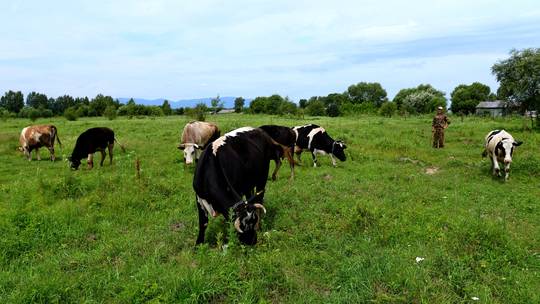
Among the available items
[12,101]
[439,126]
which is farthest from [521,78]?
[12,101]

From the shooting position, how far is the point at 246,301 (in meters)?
4.67

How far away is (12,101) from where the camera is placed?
281ft

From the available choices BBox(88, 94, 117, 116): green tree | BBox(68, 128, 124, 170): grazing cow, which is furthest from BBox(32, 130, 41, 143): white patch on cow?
BBox(88, 94, 117, 116): green tree

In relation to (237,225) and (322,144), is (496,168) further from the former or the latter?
(237,225)

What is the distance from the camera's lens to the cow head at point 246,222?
5781 mm

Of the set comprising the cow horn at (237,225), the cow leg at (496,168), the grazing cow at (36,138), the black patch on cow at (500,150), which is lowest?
the cow leg at (496,168)

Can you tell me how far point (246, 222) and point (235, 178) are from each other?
1.45m

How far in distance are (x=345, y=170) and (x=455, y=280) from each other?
8857 millimetres

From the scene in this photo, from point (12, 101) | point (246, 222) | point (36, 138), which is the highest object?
point (12, 101)

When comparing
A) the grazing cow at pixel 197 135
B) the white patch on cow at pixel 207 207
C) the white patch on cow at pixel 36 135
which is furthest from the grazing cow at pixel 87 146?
the white patch on cow at pixel 207 207

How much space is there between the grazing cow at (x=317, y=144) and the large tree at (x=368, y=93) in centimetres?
9022

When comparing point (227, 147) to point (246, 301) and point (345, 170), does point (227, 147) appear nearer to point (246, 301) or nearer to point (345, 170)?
point (246, 301)

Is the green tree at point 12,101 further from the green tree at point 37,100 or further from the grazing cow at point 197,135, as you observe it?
the grazing cow at point 197,135

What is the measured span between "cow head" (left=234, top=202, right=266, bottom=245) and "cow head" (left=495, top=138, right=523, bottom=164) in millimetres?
10062
